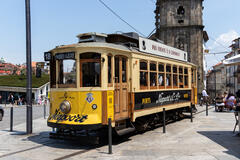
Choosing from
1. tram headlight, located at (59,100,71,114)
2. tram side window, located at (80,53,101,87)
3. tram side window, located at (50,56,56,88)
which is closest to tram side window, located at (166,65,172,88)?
tram side window, located at (80,53,101,87)

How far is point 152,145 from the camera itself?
8.59 m

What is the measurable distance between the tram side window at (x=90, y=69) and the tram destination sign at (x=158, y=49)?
244 centimetres

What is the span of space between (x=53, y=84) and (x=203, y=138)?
5.43 metres

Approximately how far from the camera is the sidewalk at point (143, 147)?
286 inches

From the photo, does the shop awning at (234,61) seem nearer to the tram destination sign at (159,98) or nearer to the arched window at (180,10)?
the tram destination sign at (159,98)

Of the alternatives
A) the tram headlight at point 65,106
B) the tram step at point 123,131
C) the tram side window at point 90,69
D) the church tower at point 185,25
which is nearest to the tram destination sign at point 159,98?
the tram step at point 123,131

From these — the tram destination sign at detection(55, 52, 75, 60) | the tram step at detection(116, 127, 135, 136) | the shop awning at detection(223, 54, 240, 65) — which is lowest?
the tram step at detection(116, 127, 135, 136)

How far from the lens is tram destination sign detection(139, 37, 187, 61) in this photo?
10477mm

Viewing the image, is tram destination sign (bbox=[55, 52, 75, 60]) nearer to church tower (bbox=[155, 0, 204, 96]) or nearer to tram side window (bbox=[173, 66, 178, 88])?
tram side window (bbox=[173, 66, 178, 88])

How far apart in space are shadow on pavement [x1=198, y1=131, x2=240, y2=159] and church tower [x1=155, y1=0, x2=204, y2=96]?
23.0m

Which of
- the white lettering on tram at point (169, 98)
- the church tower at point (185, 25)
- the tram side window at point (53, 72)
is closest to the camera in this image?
the tram side window at point (53, 72)

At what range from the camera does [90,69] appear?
8375mm

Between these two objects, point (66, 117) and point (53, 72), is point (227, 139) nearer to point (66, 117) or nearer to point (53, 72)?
point (66, 117)

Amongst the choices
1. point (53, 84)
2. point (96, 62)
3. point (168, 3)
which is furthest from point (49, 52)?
point (168, 3)
